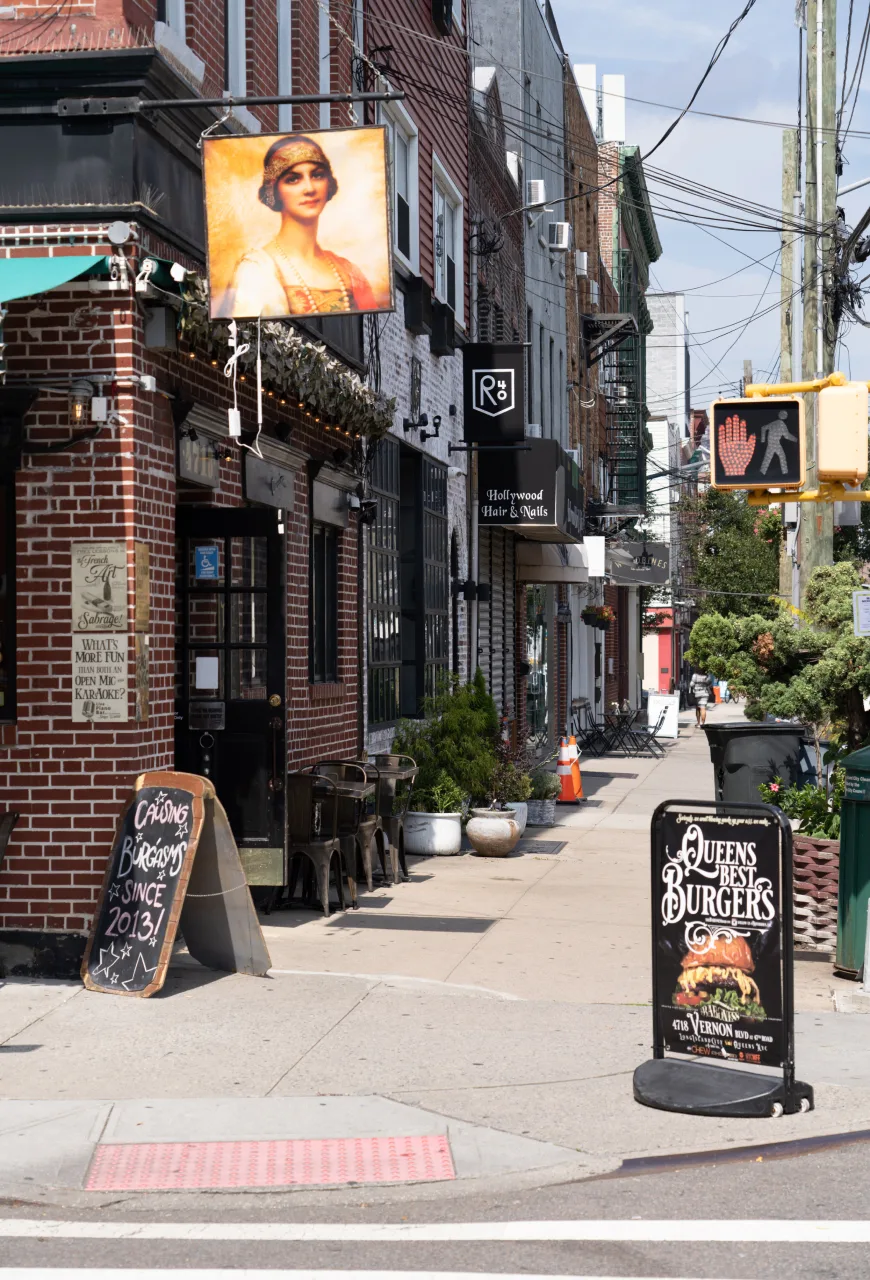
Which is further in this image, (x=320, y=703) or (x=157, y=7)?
(x=320, y=703)

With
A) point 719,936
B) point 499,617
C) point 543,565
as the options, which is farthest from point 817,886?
point 543,565

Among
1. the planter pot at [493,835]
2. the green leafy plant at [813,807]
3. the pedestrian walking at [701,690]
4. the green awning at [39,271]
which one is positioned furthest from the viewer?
the pedestrian walking at [701,690]

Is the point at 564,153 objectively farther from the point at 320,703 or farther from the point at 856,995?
the point at 856,995

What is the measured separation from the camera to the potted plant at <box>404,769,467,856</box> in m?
15.0

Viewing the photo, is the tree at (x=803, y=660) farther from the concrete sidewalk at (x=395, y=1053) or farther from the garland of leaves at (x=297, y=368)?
the garland of leaves at (x=297, y=368)

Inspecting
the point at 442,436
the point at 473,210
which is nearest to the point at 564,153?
the point at 473,210

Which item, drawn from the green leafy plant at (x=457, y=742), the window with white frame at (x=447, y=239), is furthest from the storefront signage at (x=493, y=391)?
the green leafy plant at (x=457, y=742)

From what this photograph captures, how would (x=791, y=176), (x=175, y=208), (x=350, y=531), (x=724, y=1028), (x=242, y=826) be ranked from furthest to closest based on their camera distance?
1. (x=791, y=176)
2. (x=350, y=531)
3. (x=242, y=826)
4. (x=175, y=208)
5. (x=724, y=1028)

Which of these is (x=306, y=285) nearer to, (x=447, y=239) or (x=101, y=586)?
(x=101, y=586)

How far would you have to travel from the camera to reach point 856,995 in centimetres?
888

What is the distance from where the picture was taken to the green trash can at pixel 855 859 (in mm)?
9117

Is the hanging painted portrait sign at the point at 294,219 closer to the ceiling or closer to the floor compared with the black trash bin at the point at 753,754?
closer to the ceiling

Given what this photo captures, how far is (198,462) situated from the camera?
1008cm

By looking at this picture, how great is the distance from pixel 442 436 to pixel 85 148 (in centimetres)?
955
